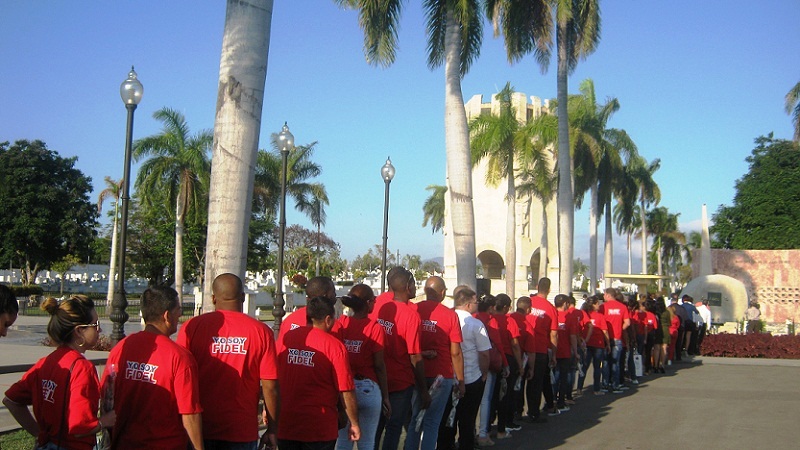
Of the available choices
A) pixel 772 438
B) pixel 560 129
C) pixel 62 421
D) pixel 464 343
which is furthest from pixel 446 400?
pixel 560 129

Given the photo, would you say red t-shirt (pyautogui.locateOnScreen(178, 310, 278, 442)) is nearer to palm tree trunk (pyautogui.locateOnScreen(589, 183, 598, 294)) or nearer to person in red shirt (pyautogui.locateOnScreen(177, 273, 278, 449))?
person in red shirt (pyautogui.locateOnScreen(177, 273, 278, 449))

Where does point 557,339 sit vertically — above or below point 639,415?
above

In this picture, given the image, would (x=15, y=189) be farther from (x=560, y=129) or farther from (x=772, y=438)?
(x=772, y=438)

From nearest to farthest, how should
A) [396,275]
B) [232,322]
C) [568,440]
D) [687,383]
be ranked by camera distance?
[232,322] < [396,275] < [568,440] < [687,383]

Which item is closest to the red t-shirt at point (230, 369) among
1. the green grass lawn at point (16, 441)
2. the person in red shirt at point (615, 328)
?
the green grass lawn at point (16, 441)

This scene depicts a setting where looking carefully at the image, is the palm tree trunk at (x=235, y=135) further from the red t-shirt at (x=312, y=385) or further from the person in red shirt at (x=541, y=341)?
the person in red shirt at (x=541, y=341)

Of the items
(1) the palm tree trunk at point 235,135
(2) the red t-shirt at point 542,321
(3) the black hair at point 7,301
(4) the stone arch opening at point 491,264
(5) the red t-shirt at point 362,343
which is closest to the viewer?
(3) the black hair at point 7,301

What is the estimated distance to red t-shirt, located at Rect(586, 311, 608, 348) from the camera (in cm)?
1429

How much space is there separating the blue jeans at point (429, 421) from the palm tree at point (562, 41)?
1435 centimetres

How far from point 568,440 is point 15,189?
55539 millimetres

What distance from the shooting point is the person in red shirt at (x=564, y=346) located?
1241cm

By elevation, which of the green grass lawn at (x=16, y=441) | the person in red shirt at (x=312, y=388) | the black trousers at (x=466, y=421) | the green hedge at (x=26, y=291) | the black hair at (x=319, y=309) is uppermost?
the green hedge at (x=26, y=291)

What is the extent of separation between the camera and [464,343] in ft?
28.7

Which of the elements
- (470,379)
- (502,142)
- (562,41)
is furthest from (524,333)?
(502,142)
